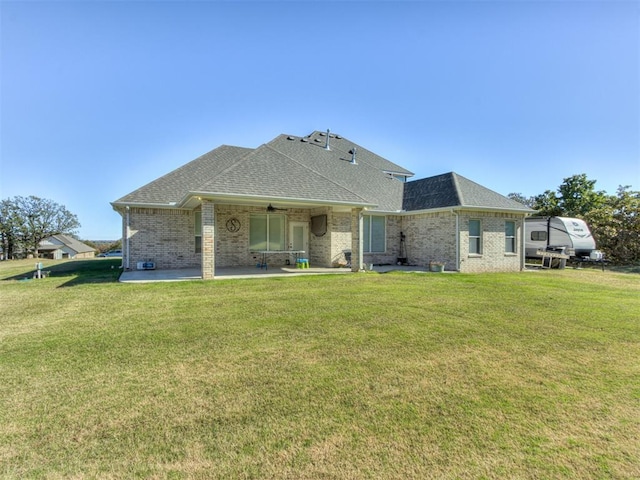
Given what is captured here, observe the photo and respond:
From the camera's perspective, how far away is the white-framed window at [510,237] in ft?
50.4

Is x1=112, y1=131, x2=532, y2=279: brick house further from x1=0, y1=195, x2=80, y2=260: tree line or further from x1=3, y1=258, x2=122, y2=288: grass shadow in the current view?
x1=0, y1=195, x2=80, y2=260: tree line

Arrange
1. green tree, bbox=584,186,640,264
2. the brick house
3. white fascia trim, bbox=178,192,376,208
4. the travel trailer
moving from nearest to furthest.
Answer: white fascia trim, bbox=178,192,376,208
the brick house
the travel trailer
green tree, bbox=584,186,640,264

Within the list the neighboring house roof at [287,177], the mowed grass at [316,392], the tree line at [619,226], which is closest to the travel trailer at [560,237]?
the tree line at [619,226]

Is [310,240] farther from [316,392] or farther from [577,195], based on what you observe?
[577,195]

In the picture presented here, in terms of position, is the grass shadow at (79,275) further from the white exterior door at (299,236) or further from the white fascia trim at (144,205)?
the white exterior door at (299,236)

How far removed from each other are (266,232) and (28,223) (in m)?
37.6

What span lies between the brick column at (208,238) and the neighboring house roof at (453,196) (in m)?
10.4

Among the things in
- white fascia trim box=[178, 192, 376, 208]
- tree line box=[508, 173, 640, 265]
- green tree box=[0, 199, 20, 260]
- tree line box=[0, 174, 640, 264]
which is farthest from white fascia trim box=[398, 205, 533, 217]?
green tree box=[0, 199, 20, 260]

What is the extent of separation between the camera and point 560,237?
18.4 meters

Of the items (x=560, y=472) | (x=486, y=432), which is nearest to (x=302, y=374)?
(x=486, y=432)

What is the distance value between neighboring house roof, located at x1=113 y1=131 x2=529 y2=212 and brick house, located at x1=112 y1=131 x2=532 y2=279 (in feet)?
0.23

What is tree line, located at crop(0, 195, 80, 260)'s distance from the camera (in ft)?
108

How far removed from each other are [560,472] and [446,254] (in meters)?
13.0

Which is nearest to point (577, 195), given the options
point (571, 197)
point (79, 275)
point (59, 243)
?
point (571, 197)
